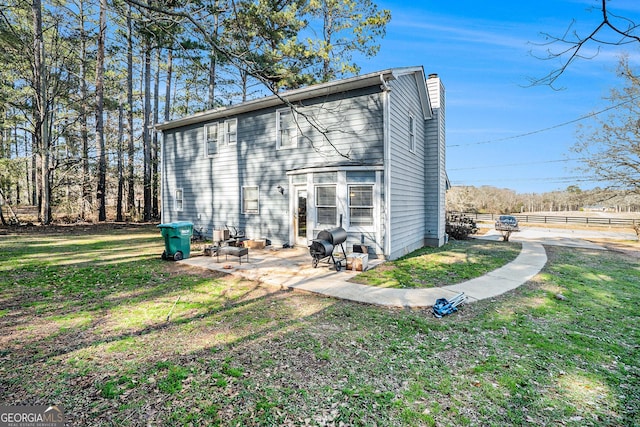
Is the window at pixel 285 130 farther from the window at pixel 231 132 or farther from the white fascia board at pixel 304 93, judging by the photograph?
the window at pixel 231 132

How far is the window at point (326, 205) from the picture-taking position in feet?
30.7

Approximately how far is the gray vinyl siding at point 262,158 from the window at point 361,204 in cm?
81

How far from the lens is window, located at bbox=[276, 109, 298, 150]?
1067 cm

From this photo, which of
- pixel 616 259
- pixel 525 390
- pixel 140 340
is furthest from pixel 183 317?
pixel 616 259

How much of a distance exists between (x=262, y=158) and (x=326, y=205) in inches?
144

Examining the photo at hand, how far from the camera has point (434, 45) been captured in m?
13.6

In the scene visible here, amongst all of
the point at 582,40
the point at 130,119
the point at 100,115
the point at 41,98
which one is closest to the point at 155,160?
the point at 130,119

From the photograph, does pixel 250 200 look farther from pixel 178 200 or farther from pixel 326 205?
pixel 178 200

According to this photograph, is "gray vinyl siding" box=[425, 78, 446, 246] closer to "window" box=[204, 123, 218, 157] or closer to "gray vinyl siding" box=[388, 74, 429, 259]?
"gray vinyl siding" box=[388, 74, 429, 259]

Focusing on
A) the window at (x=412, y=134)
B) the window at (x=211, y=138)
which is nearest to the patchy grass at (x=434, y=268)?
the window at (x=412, y=134)

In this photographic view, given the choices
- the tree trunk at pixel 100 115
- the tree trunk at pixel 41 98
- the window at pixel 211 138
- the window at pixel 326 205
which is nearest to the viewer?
the window at pixel 326 205

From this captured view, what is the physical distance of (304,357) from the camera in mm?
3508

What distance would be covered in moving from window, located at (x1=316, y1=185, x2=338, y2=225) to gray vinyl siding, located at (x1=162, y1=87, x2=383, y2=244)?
0.94 m

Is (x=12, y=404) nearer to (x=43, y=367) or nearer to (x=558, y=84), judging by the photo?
(x=43, y=367)
